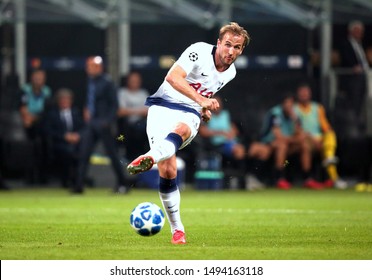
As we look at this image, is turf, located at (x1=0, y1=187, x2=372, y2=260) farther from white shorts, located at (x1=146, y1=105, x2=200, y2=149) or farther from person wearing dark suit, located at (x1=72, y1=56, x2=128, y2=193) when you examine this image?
white shorts, located at (x1=146, y1=105, x2=200, y2=149)

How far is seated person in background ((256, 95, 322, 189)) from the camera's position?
24.3m

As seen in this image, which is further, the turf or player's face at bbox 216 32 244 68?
player's face at bbox 216 32 244 68

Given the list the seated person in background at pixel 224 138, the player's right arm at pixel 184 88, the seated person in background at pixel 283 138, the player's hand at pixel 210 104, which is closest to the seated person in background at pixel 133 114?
the seated person in background at pixel 224 138

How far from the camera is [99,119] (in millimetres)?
22391

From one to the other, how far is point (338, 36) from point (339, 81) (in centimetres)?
117

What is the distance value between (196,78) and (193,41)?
12542mm

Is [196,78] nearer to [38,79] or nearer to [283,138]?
[38,79]

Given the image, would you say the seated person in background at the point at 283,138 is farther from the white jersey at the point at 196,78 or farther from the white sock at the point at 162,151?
the white sock at the point at 162,151

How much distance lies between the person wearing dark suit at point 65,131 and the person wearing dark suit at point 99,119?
4.37ft

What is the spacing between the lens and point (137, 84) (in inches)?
930

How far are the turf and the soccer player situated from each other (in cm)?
60

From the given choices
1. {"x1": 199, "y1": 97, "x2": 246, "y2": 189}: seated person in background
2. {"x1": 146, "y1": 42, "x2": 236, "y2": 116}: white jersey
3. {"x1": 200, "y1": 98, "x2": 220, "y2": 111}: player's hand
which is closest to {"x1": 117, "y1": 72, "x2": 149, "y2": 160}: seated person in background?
{"x1": 199, "y1": 97, "x2": 246, "y2": 189}: seated person in background

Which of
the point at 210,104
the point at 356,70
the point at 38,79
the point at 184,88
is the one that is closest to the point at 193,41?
the point at 356,70

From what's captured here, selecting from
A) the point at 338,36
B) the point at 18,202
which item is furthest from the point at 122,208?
the point at 338,36
